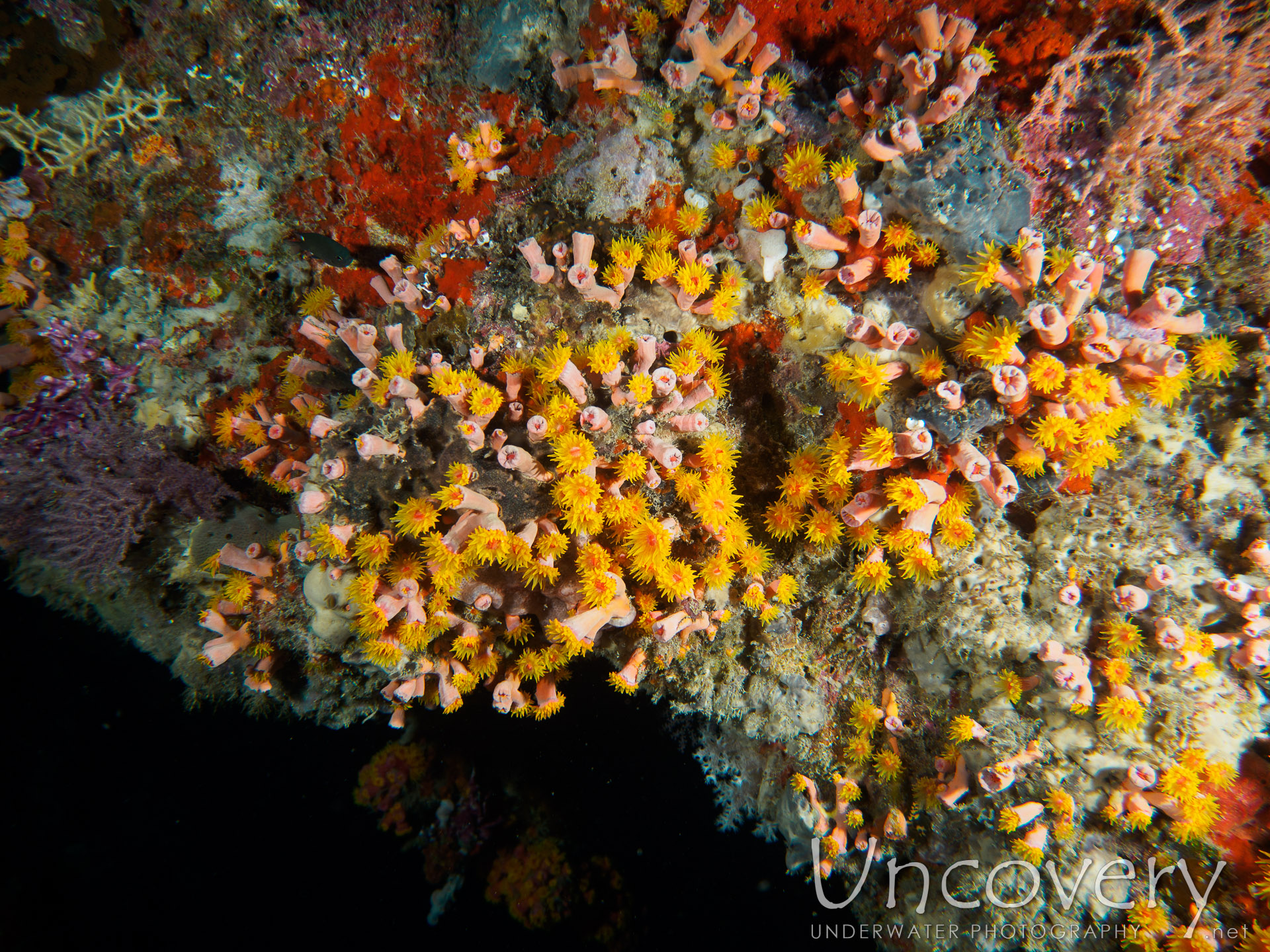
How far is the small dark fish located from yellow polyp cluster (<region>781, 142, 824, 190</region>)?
328cm

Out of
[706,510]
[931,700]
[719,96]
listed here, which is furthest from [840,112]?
[931,700]

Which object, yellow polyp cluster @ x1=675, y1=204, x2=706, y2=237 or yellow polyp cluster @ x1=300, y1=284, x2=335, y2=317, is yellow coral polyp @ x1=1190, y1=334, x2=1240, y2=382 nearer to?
yellow polyp cluster @ x1=675, y1=204, x2=706, y2=237

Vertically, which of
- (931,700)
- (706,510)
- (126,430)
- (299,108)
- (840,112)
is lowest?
(931,700)

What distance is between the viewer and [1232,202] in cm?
268

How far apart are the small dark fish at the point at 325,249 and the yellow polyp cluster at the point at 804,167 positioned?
10.7ft

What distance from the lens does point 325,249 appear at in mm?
3721

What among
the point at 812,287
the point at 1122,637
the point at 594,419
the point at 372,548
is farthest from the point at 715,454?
the point at 1122,637

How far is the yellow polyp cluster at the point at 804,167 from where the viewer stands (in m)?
2.89

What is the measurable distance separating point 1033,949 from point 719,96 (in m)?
5.79

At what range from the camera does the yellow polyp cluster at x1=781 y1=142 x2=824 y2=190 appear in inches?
114

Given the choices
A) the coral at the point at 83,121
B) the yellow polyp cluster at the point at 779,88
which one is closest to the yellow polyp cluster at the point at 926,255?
the yellow polyp cluster at the point at 779,88

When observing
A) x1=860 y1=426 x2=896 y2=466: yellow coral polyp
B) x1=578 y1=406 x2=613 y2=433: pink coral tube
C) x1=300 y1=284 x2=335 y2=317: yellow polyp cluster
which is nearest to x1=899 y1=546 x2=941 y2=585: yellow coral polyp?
x1=860 y1=426 x2=896 y2=466: yellow coral polyp

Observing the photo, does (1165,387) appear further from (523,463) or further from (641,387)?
(523,463)

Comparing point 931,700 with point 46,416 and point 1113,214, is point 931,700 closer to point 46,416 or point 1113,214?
point 1113,214
